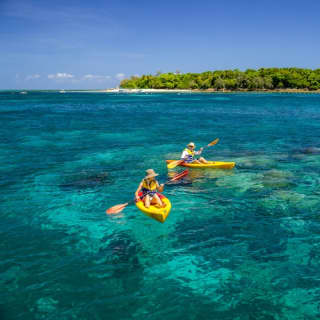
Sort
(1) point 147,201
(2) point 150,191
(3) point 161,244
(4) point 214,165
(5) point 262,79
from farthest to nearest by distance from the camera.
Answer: (5) point 262,79
(4) point 214,165
(2) point 150,191
(1) point 147,201
(3) point 161,244

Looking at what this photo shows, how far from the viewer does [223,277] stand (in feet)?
28.7

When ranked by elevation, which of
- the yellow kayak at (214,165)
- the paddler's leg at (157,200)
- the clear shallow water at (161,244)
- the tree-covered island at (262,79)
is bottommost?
the clear shallow water at (161,244)

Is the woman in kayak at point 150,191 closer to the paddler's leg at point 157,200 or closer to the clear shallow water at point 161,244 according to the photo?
the paddler's leg at point 157,200

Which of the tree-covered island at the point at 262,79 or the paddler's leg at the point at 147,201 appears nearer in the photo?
the paddler's leg at the point at 147,201

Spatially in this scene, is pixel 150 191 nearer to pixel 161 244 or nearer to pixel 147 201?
pixel 147 201

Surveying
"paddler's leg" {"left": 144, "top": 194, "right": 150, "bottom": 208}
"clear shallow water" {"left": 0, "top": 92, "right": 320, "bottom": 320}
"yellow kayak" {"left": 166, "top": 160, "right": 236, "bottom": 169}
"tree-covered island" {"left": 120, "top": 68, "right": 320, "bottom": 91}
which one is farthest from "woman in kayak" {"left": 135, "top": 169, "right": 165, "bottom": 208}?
"tree-covered island" {"left": 120, "top": 68, "right": 320, "bottom": 91}

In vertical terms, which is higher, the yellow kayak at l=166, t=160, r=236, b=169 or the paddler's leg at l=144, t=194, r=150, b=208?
the yellow kayak at l=166, t=160, r=236, b=169

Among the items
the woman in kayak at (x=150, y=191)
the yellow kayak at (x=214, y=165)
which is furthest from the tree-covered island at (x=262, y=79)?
the woman in kayak at (x=150, y=191)

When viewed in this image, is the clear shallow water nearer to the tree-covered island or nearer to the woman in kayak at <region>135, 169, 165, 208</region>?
the woman in kayak at <region>135, 169, 165, 208</region>

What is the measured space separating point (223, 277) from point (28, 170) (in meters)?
14.7

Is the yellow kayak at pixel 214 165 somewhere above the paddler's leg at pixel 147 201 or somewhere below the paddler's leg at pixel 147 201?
above

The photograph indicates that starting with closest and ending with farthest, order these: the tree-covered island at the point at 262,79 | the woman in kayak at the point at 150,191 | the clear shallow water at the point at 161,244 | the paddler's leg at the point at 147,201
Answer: the clear shallow water at the point at 161,244 < the paddler's leg at the point at 147,201 < the woman in kayak at the point at 150,191 < the tree-covered island at the point at 262,79

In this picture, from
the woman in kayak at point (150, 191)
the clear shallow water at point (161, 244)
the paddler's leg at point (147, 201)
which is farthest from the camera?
the woman in kayak at point (150, 191)

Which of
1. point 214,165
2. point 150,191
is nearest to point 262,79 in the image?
point 214,165
